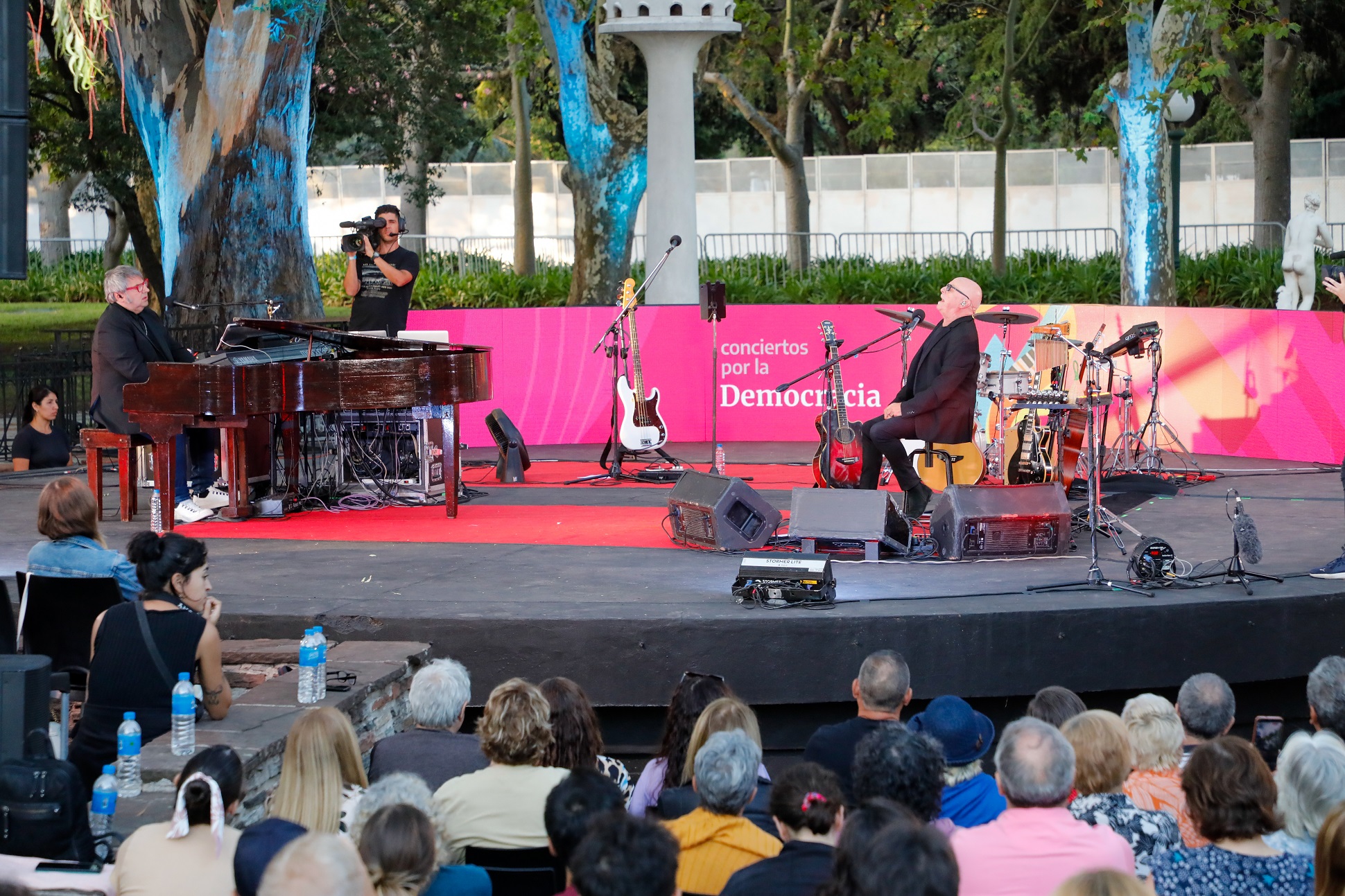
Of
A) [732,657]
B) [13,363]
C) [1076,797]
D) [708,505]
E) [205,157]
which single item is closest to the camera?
[1076,797]

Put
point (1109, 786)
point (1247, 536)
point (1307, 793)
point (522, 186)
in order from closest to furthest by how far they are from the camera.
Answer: point (1307, 793)
point (1109, 786)
point (1247, 536)
point (522, 186)

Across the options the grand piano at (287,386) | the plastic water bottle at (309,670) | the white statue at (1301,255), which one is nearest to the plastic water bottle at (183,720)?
the plastic water bottle at (309,670)

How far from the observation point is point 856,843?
11.0ft

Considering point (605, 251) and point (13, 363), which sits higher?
point (605, 251)

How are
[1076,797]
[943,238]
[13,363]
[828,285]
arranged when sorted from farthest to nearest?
[943,238] < [828,285] < [13,363] < [1076,797]

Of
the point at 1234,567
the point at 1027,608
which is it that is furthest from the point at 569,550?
the point at 1234,567

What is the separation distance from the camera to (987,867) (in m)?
4.00

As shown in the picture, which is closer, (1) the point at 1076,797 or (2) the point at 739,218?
(1) the point at 1076,797

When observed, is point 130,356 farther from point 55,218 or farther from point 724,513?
point 55,218

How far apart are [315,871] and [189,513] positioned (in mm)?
7760

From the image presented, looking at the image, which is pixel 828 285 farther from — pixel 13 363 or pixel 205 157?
pixel 13 363

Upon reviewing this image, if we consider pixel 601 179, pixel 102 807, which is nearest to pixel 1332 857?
pixel 102 807

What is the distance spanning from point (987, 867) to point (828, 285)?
597 inches

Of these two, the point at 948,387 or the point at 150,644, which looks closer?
the point at 150,644
